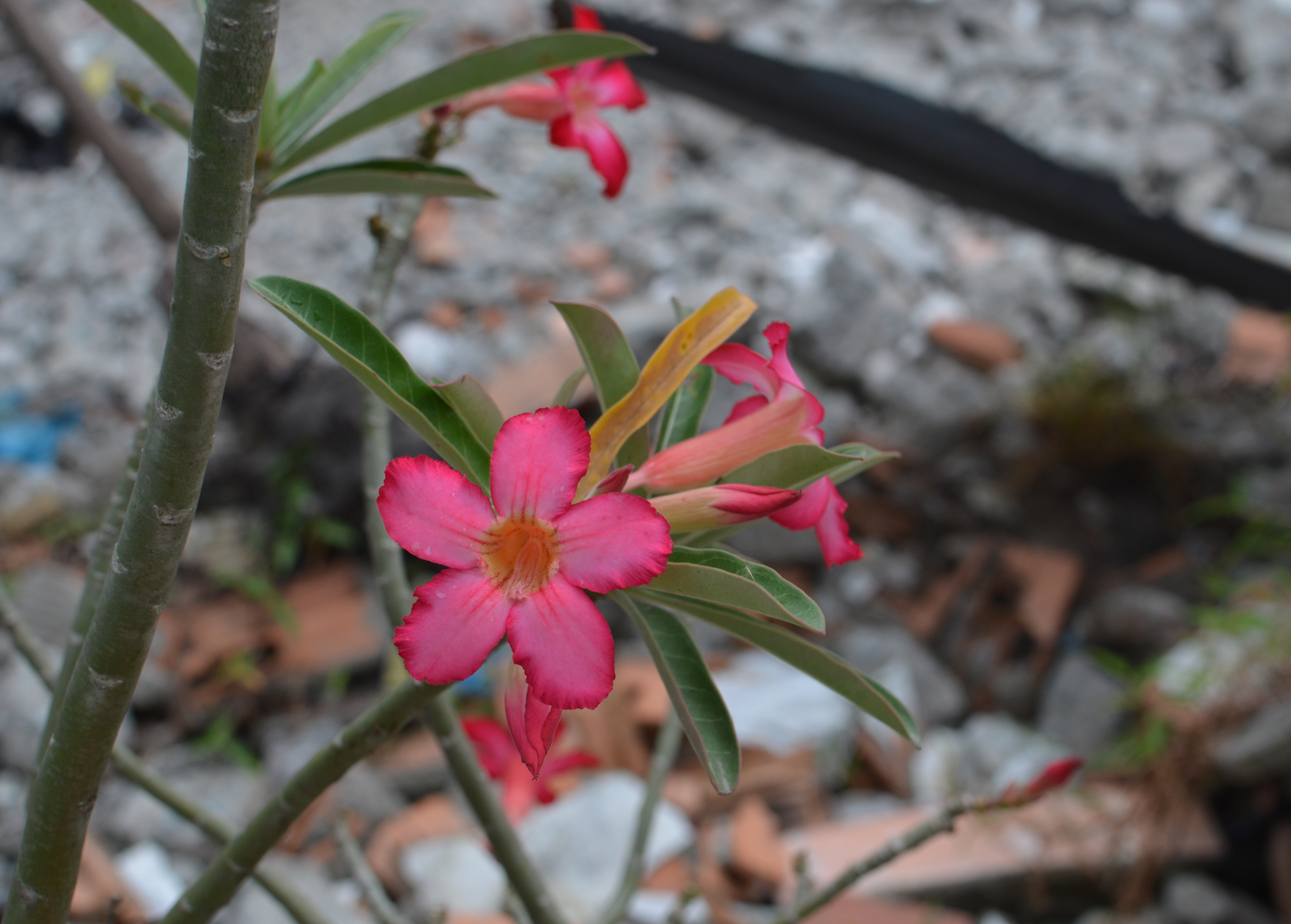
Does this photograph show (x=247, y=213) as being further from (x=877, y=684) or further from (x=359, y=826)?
(x=359, y=826)

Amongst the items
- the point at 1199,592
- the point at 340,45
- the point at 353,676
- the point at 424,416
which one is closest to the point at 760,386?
the point at 424,416

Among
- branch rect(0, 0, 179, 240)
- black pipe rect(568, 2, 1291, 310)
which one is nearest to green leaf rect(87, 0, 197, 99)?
black pipe rect(568, 2, 1291, 310)

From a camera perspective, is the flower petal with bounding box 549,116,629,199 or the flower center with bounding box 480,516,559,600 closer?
the flower center with bounding box 480,516,559,600

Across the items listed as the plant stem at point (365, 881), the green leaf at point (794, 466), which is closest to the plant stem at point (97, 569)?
the plant stem at point (365, 881)

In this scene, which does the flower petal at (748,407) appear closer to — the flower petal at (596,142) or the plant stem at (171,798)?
the flower petal at (596,142)

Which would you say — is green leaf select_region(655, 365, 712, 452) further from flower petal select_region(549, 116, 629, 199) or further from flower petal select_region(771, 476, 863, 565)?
flower petal select_region(549, 116, 629, 199)
